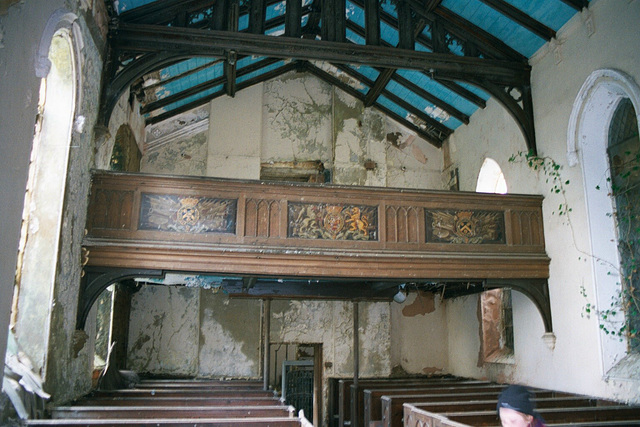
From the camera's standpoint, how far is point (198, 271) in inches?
252

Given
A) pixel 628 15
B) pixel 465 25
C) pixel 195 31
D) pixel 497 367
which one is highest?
pixel 465 25

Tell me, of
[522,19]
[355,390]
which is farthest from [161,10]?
[355,390]

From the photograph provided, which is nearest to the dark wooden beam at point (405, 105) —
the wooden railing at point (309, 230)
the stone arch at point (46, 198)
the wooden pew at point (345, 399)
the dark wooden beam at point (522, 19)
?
the dark wooden beam at point (522, 19)

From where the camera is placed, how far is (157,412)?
4953mm

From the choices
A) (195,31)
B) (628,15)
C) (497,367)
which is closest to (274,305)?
(497,367)

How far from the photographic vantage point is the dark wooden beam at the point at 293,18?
748cm

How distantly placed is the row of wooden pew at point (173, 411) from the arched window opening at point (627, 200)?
398 centimetres

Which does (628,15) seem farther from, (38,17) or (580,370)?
(38,17)

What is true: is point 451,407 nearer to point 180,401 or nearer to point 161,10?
point 180,401

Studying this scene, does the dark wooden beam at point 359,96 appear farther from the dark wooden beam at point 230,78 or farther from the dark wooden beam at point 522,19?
the dark wooden beam at point 522,19

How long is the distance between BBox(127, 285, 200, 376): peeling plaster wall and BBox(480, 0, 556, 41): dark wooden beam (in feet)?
23.4

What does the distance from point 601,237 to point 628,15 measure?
2497mm

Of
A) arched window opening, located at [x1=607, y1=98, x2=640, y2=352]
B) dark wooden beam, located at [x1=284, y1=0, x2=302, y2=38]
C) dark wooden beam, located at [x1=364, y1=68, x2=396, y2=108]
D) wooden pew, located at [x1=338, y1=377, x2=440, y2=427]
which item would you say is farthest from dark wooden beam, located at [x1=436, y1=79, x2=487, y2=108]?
wooden pew, located at [x1=338, y1=377, x2=440, y2=427]

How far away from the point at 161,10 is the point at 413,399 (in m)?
5.77
